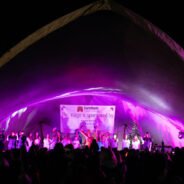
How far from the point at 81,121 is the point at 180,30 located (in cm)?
1297

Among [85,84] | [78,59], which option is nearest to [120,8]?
[78,59]

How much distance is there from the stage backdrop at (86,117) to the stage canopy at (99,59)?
3636mm

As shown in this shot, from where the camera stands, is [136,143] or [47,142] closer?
[47,142]

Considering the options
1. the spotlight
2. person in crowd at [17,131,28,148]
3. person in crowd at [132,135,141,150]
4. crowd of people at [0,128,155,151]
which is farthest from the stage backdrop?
the spotlight

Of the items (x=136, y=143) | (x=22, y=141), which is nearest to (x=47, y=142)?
(x=22, y=141)

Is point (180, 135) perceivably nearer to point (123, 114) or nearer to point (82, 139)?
point (123, 114)

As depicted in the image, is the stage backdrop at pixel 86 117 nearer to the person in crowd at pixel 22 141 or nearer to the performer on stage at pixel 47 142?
the performer on stage at pixel 47 142

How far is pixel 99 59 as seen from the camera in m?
14.6

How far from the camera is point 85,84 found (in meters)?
19.7

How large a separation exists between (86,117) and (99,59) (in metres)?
9.56

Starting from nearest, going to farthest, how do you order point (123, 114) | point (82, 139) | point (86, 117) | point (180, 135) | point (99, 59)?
point (99, 59) < point (180, 135) < point (82, 139) < point (86, 117) < point (123, 114)

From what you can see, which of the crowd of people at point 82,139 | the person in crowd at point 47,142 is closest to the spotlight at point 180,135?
the crowd of people at point 82,139

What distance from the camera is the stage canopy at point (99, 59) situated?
11.0m

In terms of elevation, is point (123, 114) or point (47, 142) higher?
point (123, 114)
